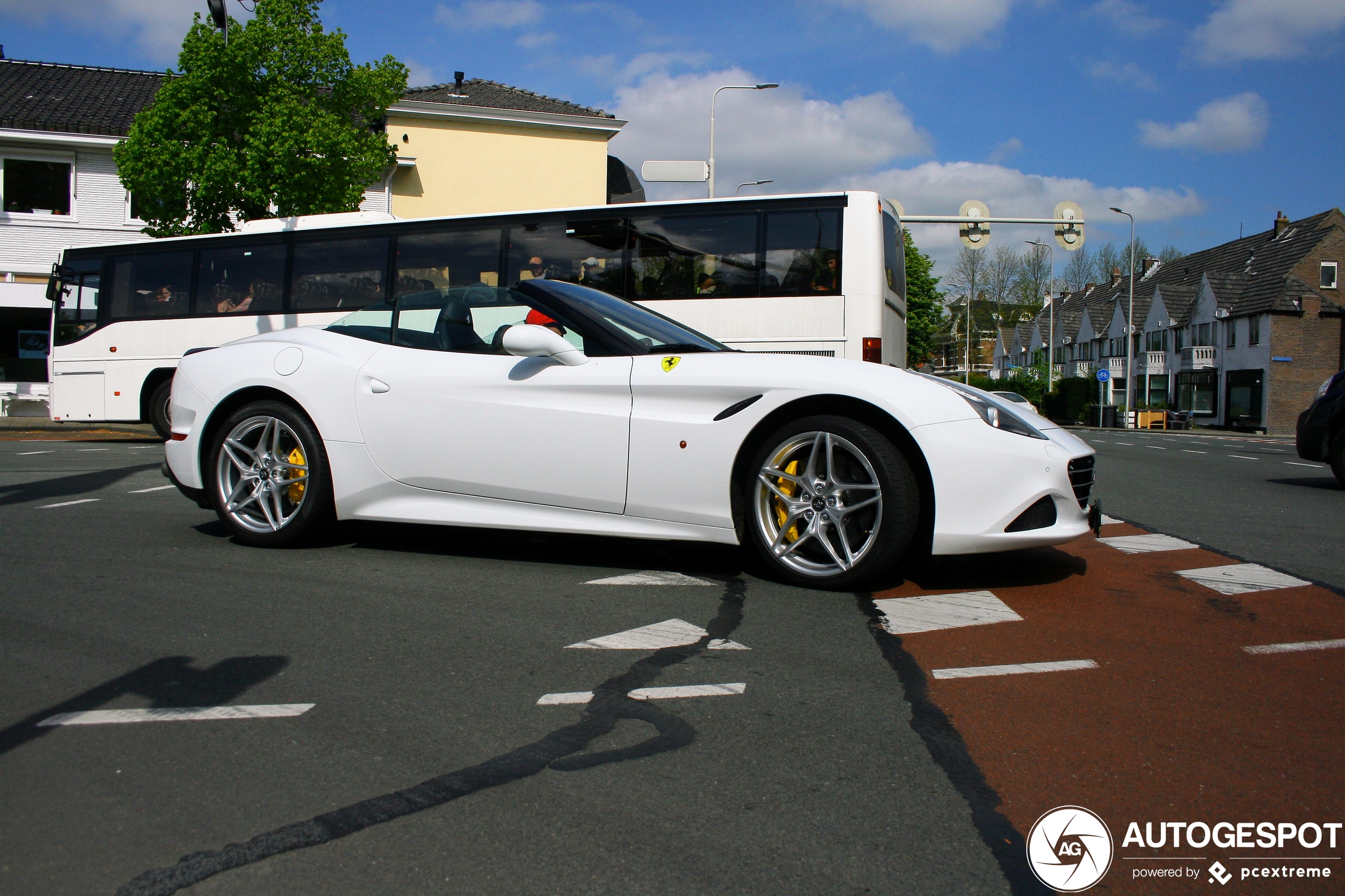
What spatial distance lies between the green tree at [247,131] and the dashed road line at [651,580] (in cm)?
1797

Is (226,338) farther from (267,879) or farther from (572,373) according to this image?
(267,879)

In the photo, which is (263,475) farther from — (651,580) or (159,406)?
(159,406)

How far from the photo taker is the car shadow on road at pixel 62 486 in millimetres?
7105

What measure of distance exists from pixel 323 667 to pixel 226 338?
13.1 meters

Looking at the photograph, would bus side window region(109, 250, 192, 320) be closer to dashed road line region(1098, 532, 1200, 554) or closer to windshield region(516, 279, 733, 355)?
windshield region(516, 279, 733, 355)

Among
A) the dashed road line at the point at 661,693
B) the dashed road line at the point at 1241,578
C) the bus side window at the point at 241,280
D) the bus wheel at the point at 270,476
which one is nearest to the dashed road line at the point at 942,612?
the dashed road line at the point at 661,693

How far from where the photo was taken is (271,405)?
5020mm

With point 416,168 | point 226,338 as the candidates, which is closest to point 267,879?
point 226,338

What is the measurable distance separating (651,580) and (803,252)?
335 inches

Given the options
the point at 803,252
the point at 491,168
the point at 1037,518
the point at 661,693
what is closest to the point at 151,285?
the point at 803,252

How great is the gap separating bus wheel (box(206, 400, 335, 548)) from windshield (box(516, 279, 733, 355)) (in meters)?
1.31

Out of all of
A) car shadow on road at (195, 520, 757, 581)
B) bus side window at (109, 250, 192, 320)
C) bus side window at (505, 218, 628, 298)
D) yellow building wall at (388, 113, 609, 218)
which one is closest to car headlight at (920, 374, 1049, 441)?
car shadow on road at (195, 520, 757, 581)

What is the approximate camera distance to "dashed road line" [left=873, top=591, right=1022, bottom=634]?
3686 mm

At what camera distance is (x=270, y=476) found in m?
5.07
